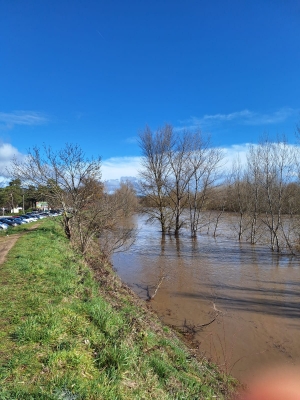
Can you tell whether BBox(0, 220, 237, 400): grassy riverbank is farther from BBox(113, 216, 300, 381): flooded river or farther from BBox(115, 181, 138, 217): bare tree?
BBox(115, 181, 138, 217): bare tree

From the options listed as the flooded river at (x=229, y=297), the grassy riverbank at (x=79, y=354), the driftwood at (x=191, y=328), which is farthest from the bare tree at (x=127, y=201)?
the grassy riverbank at (x=79, y=354)

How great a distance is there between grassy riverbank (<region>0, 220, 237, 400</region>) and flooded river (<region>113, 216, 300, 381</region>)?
72.6 inches

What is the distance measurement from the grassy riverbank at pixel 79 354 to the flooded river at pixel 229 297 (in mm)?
1843

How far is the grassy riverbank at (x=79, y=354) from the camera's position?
9.27 feet

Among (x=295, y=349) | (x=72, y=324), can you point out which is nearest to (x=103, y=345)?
(x=72, y=324)

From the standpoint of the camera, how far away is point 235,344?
7180mm

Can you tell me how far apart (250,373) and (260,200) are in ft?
74.6

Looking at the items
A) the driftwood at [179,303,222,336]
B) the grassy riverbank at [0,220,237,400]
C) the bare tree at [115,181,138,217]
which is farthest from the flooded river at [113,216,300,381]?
the bare tree at [115,181,138,217]

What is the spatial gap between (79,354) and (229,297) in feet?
28.7

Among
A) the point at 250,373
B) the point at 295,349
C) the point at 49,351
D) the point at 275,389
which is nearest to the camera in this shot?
the point at 49,351

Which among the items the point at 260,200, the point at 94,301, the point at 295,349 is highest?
the point at 260,200

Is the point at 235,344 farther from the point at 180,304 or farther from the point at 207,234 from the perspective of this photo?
the point at 207,234

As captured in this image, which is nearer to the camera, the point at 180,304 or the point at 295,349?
the point at 295,349

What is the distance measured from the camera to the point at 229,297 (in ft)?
35.0
